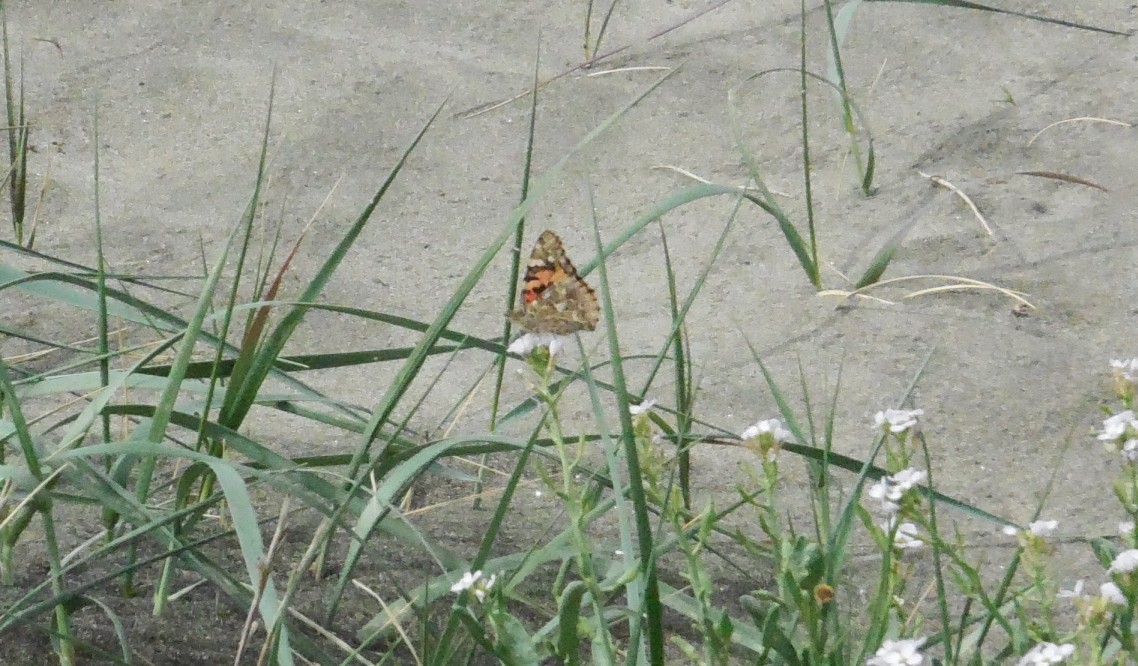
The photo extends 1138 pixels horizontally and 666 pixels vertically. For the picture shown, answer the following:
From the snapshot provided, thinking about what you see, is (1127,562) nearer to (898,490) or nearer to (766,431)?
(898,490)

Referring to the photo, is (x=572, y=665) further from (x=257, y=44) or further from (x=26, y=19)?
(x=26, y=19)

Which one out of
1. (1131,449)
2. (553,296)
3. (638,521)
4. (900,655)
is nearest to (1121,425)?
(1131,449)

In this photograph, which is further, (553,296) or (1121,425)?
(553,296)

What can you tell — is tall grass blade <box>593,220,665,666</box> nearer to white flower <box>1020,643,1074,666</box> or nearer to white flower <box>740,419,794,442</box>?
white flower <box>740,419,794,442</box>

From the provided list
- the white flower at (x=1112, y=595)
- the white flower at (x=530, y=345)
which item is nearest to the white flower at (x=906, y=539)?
the white flower at (x=1112, y=595)

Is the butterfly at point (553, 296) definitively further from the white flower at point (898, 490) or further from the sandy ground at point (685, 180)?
the white flower at point (898, 490)

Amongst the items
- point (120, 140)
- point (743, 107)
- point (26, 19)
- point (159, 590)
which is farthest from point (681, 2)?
point (159, 590)

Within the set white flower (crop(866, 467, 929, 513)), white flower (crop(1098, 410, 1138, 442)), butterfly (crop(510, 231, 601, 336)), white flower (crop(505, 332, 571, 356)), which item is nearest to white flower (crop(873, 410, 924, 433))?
white flower (crop(866, 467, 929, 513))
